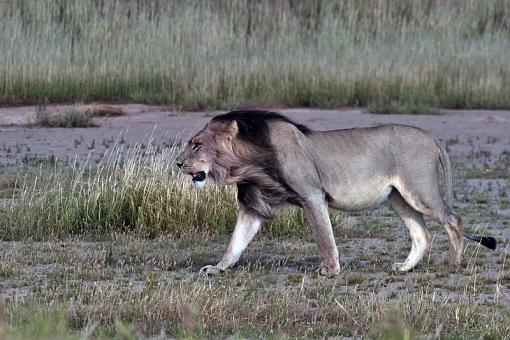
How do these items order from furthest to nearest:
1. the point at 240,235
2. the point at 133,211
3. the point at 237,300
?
1. the point at 133,211
2. the point at 240,235
3. the point at 237,300

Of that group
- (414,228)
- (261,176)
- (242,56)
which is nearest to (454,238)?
(414,228)

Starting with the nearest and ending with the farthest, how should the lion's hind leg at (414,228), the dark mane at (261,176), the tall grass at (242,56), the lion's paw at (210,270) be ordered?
the dark mane at (261,176) → the lion's paw at (210,270) → the lion's hind leg at (414,228) → the tall grass at (242,56)

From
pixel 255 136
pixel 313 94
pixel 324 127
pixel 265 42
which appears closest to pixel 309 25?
pixel 265 42

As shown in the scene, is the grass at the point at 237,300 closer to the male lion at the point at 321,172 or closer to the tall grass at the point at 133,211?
the male lion at the point at 321,172

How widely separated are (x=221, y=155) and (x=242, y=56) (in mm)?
14294

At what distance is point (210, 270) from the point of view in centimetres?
951

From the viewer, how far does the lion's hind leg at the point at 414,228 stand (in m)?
10.0

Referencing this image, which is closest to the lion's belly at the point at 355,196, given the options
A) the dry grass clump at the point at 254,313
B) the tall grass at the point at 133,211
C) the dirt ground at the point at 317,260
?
the dirt ground at the point at 317,260

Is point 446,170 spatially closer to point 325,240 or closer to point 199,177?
point 325,240

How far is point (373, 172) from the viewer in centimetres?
977

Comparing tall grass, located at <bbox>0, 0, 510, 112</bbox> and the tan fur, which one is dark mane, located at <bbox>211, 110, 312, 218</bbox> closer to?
the tan fur

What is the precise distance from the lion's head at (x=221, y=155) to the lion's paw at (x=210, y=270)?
0.67 meters

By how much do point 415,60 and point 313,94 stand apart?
2689 mm

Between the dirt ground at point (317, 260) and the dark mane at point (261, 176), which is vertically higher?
the dark mane at point (261, 176)
